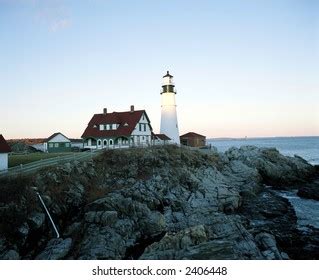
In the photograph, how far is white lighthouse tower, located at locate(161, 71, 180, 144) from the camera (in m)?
29.7

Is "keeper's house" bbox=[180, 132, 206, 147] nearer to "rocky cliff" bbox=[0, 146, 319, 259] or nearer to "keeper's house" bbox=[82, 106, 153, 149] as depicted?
"keeper's house" bbox=[82, 106, 153, 149]

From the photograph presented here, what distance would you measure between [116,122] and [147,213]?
15714 mm

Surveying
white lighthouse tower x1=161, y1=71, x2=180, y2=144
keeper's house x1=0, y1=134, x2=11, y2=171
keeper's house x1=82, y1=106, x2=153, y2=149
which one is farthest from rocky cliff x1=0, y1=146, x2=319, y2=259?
white lighthouse tower x1=161, y1=71, x2=180, y2=144

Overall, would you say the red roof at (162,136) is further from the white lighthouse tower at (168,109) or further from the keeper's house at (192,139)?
the keeper's house at (192,139)

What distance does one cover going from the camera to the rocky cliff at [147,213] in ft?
29.8

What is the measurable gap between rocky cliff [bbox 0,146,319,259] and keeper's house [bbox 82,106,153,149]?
6.28m

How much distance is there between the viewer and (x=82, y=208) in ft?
39.8

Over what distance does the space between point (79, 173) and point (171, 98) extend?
16801 millimetres

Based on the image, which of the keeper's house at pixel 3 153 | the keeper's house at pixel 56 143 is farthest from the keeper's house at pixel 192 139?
the keeper's house at pixel 3 153

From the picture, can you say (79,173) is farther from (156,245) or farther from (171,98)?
(171,98)

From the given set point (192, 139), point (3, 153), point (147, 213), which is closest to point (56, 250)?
point (147, 213)

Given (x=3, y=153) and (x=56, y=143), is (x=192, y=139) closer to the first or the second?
(x=56, y=143)

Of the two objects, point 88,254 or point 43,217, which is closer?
point 88,254
